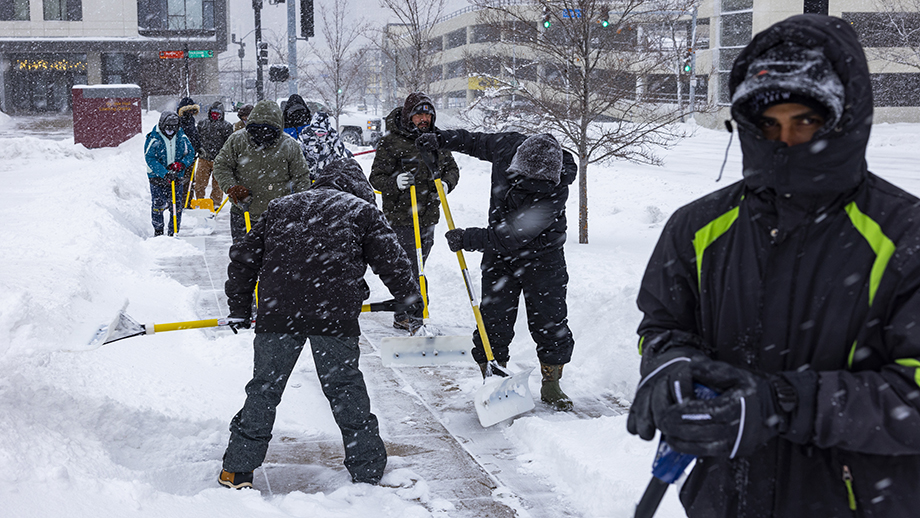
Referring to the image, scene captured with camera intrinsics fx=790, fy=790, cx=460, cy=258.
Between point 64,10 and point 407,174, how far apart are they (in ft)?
146

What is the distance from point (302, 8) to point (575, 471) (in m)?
13.2

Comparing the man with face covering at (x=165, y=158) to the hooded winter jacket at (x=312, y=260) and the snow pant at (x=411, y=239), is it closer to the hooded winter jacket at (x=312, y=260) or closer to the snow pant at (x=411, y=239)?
the snow pant at (x=411, y=239)

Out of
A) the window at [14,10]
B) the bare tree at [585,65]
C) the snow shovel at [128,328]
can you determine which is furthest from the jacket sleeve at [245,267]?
the window at [14,10]

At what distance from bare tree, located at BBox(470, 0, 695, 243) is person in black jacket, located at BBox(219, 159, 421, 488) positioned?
5.94 m

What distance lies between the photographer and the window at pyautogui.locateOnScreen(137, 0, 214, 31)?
144 ft

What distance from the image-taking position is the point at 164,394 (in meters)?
4.76

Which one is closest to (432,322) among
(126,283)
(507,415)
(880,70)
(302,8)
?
(507,415)

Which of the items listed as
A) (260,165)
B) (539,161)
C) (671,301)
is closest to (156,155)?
(260,165)

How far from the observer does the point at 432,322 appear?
23.6 feet

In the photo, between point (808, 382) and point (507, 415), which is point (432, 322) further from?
point (808, 382)

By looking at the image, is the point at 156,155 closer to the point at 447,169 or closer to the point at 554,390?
the point at 447,169

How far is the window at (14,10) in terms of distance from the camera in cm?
4269

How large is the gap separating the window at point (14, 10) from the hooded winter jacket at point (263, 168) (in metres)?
44.5

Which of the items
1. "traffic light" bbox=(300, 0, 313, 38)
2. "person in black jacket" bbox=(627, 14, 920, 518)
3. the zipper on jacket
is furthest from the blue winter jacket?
the zipper on jacket
